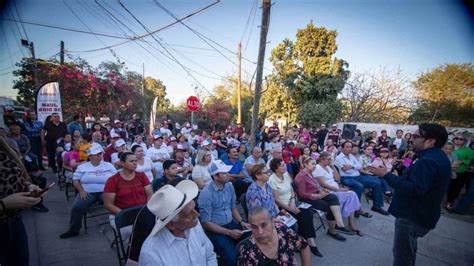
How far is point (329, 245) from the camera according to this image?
3.75 meters

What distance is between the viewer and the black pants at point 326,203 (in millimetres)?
4020

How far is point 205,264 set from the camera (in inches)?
72.0

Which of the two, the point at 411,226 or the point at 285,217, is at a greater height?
the point at 411,226

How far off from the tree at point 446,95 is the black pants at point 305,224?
669 inches

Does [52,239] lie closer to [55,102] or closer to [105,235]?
[105,235]

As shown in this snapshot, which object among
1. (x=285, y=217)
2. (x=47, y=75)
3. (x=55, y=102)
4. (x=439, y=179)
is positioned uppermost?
(x=47, y=75)

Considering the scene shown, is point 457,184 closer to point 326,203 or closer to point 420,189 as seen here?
point 326,203

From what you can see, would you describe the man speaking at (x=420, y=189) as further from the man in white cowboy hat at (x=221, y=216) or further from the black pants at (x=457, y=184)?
the black pants at (x=457, y=184)

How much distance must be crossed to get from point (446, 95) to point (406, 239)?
61.4 ft

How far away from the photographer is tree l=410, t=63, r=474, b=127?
1443 centimetres

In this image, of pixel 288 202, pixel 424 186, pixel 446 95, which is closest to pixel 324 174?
pixel 288 202

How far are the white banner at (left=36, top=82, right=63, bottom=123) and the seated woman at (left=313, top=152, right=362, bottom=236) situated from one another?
8922 mm

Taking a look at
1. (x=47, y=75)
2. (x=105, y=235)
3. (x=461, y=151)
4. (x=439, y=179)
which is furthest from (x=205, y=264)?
(x=47, y=75)

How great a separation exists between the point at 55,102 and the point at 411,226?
10518 mm
